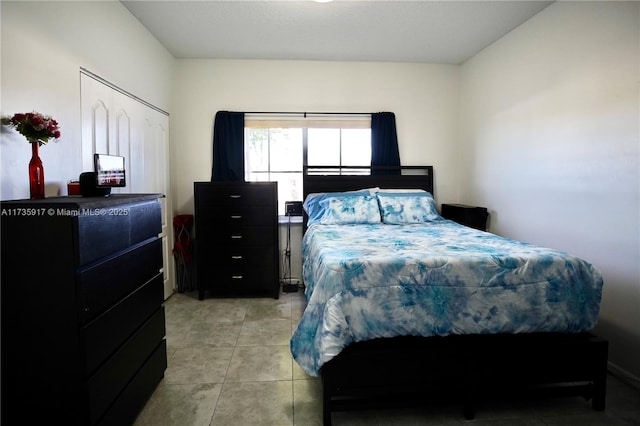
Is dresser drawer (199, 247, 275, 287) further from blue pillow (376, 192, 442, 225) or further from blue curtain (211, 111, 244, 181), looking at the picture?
blue pillow (376, 192, 442, 225)

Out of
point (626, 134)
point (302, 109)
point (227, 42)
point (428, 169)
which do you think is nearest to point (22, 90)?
point (227, 42)

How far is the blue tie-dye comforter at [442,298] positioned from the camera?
1659mm

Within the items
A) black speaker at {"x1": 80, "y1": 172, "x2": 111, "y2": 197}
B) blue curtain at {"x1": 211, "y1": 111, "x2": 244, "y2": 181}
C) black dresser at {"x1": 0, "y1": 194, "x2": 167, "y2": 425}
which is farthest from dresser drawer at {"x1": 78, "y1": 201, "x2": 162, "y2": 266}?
blue curtain at {"x1": 211, "y1": 111, "x2": 244, "y2": 181}

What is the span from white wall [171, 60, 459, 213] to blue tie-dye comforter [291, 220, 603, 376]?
2352 mm

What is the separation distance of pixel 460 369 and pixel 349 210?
6.02 feet

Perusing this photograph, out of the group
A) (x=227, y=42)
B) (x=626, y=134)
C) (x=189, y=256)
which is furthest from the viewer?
(x=189, y=256)

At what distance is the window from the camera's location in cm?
393

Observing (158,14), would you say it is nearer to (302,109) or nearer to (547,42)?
(302,109)

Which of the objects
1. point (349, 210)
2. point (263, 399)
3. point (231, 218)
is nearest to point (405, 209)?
point (349, 210)

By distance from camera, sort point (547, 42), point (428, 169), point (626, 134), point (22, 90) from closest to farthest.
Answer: point (22, 90), point (626, 134), point (547, 42), point (428, 169)

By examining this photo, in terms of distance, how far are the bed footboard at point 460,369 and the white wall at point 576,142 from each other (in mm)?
627

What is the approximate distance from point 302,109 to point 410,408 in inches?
119

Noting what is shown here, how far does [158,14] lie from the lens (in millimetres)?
2729

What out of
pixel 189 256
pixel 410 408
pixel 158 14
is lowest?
pixel 410 408
